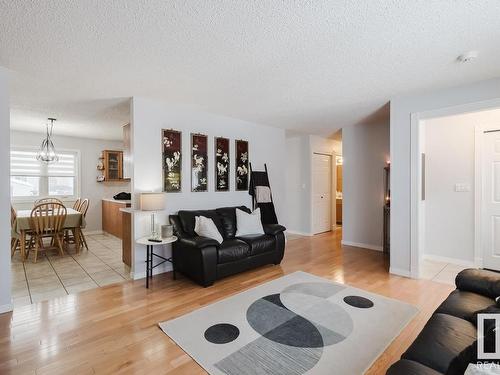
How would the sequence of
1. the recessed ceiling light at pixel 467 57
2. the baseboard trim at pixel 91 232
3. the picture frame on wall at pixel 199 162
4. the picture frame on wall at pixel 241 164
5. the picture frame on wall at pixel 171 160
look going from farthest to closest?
the baseboard trim at pixel 91 232 < the picture frame on wall at pixel 241 164 < the picture frame on wall at pixel 199 162 < the picture frame on wall at pixel 171 160 < the recessed ceiling light at pixel 467 57

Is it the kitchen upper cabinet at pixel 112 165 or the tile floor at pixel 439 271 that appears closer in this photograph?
the tile floor at pixel 439 271

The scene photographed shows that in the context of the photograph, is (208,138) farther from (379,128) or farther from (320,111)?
(379,128)

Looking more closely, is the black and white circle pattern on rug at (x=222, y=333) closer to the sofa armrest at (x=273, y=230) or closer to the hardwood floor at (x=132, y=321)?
the hardwood floor at (x=132, y=321)

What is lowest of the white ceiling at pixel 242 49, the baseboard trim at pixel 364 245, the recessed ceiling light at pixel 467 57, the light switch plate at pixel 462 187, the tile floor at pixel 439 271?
the tile floor at pixel 439 271

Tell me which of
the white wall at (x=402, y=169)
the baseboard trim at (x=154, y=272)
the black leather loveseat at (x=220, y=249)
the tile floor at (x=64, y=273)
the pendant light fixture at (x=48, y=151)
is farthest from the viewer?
the pendant light fixture at (x=48, y=151)

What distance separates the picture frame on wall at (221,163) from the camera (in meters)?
4.39

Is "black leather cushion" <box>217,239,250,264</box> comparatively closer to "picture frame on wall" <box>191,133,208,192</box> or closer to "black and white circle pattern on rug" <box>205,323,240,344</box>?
"black and white circle pattern on rug" <box>205,323,240,344</box>

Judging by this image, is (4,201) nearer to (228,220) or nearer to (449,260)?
(228,220)

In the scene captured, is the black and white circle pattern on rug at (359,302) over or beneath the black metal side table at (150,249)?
beneath

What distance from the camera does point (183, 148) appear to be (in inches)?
156

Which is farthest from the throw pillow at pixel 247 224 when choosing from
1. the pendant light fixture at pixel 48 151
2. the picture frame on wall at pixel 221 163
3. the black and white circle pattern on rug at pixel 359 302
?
the pendant light fixture at pixel 48 151

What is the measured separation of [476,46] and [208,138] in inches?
132

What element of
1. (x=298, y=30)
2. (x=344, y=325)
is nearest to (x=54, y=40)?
(x=298, y=30)

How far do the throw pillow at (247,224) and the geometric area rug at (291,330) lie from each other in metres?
0.98
